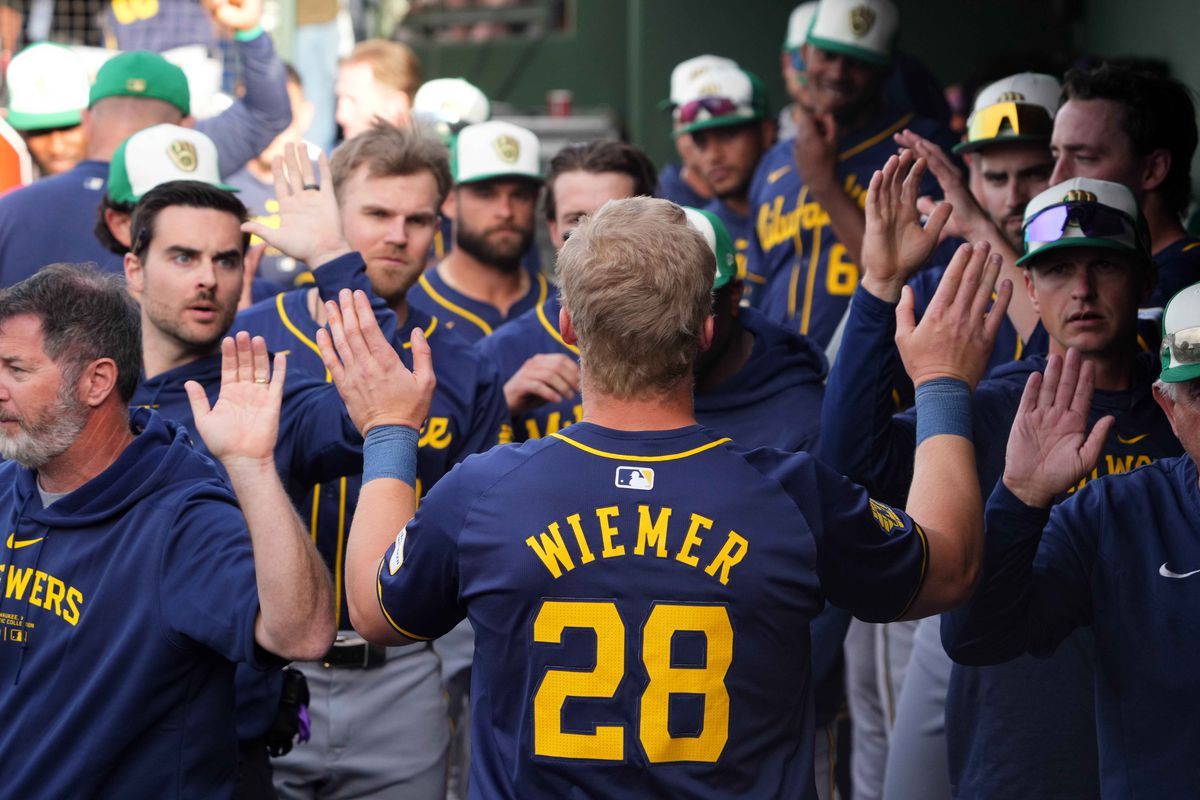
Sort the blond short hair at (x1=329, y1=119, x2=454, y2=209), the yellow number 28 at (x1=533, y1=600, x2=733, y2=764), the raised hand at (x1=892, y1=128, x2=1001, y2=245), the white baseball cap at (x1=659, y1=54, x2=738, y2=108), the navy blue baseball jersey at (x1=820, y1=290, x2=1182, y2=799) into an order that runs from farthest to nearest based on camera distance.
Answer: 1. the white baseball cap at (x1=659, y1=54, x2=738, y2=108)
2. the blond short hair at (x1=329, y1=119, x2=454, y2=209)
3. the raised hand at (x1=892, y1=128, x2=1001, y2=245)
4. the navy blue baseball jersey at (x1=820, y1=290, x2=1182, y2=799)
5. the yellow number 28 at (x1=533, y1=600, x2=733, y2=764)

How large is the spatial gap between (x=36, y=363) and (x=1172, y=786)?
7.66ft

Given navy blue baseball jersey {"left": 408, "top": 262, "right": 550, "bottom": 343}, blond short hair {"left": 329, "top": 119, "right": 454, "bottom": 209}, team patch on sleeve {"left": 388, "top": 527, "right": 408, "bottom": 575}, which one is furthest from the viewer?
navy blue baseball jersey {"left": 408, "top": 262, "right": 550, "bottom": 343}

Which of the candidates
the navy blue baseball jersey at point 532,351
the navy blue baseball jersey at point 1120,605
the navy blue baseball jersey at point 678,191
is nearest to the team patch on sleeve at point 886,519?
the navy blue baseball jersey at point 1120,605

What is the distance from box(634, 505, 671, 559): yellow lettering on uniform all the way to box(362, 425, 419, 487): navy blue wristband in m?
0.49

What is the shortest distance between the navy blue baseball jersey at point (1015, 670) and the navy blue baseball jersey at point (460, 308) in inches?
85.6

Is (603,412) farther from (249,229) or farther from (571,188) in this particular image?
(571,188)

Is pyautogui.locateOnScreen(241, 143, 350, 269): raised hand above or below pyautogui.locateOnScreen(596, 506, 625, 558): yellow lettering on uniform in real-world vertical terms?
above

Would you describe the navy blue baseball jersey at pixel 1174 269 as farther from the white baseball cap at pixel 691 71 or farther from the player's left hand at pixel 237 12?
the player's left hand at pixel 237 12

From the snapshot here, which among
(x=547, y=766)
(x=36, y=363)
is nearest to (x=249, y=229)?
(x=36, y=363)

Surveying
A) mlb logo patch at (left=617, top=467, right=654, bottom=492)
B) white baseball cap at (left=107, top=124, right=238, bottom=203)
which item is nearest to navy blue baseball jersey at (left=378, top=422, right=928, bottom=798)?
mlb logo patch at (left=617, top=467, right=654, bottom=492)

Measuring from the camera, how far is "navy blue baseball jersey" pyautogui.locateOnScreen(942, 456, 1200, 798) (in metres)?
2.79

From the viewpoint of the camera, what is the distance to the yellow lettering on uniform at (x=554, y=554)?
7.72ft

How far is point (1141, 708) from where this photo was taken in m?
2.84

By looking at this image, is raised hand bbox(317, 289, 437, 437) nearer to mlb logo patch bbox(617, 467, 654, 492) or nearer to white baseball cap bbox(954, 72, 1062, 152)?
mlb logo patch bbox(617, 467, 654, 492)
